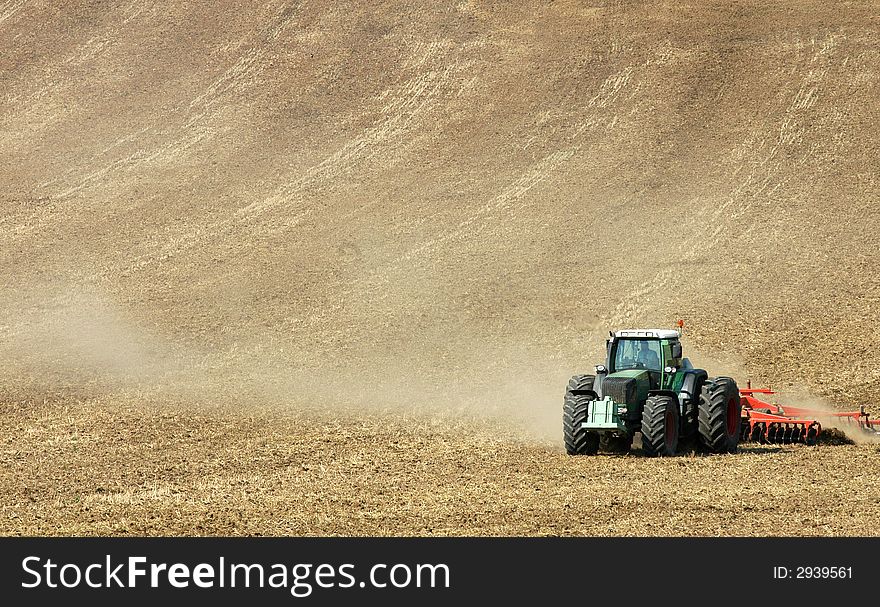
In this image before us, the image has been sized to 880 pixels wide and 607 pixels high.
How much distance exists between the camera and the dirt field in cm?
1777

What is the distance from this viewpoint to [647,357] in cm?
2050

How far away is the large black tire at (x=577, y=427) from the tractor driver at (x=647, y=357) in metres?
1.51

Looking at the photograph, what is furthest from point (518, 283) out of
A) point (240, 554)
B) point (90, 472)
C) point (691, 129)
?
point (240, 554)

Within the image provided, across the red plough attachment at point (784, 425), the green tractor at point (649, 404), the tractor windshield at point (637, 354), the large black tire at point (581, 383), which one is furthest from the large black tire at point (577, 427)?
the red plough attachment at point (784, 425)

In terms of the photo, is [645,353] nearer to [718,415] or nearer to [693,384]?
[693,384]

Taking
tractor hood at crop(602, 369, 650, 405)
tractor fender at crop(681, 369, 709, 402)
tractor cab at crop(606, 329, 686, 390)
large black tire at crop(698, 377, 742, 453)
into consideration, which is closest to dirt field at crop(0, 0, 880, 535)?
large black tire at crop(698, 377, 742, 453)

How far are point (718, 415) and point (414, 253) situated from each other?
19549mm

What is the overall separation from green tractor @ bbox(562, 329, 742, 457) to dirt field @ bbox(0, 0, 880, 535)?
18.3 inches

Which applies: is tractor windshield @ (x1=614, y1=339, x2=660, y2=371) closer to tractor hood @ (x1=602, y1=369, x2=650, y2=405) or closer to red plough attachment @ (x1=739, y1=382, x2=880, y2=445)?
tractor hood @ (x1=602, y1=369, x2=650, y2=405)

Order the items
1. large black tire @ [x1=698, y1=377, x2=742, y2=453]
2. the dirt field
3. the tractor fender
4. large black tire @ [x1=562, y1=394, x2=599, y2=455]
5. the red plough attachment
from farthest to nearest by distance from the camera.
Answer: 1. the red plough attachment
2. the tractor fender
3. large black tire @ [x1=698, y1=377, x2=742, y2=453]
4. large black tire @ [x1=562, y1=394, x2=599, y2=455]
5. the dirt field

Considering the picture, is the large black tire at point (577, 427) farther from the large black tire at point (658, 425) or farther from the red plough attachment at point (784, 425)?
the red plough attachment at point (784, 425)

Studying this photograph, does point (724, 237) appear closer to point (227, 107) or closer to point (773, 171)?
point (773, 171)

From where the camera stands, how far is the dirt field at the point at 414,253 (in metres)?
17.8

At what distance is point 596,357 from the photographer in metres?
30.4
